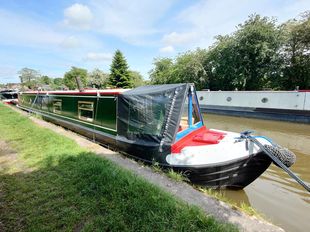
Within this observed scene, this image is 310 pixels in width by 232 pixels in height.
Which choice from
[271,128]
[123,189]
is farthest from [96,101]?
[271,128]

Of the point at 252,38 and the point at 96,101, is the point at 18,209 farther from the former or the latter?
the point at 252,38

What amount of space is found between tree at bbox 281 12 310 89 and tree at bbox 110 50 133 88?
21.6 metres

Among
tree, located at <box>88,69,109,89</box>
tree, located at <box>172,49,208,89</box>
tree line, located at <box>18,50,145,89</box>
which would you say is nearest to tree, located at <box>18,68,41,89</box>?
tree line, located at <box>18,50,145,89</box>

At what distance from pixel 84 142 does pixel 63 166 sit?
1.60m

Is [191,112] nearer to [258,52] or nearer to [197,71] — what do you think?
[258,52]

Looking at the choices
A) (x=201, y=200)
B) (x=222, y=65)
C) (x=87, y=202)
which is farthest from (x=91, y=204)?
(x=222, y=65)

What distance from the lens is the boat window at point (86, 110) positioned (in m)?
5.52

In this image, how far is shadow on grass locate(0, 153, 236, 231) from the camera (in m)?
1.97

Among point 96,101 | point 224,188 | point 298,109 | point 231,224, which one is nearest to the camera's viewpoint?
point 231,224

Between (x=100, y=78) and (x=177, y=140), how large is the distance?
4949 centimetres

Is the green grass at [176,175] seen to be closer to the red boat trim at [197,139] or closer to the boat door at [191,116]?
the red boat trim at [197,139]

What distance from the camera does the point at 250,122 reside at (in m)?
10.9

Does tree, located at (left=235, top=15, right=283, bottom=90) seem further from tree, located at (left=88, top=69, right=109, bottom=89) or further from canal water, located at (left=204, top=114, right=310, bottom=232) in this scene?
tree, located at (left=88, top=69, right=109, bottom=89)

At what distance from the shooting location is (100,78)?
49.8 metres
